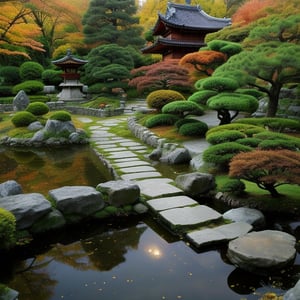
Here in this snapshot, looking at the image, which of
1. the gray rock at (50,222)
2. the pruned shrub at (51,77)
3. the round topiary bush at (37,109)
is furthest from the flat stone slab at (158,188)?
the pruned shrub at (51,77)

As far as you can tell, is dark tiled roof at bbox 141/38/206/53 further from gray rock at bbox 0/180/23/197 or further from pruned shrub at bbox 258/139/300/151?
gray rock at bbox 0/180/23/197

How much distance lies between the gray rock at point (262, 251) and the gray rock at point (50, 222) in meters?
2.74

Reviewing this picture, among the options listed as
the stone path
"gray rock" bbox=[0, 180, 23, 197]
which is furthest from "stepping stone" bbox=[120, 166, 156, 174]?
"gray rock" bbox=[0, 180, 23, 197]

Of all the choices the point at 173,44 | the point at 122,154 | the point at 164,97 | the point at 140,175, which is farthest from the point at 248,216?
the point at 173,44

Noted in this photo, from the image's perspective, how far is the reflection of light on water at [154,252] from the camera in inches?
172

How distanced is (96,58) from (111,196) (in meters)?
21.9

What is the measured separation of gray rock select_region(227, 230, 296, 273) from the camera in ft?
12.4

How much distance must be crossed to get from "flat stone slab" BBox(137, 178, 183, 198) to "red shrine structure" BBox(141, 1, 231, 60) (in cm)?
1548

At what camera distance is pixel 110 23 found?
32.3m

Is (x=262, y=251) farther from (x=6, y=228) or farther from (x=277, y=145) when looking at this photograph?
(x=6, y=228)

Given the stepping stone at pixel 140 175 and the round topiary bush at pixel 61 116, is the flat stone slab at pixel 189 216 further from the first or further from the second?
the round topiary bush at pixel 61 116

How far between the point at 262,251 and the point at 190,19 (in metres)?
Answer: 22.1

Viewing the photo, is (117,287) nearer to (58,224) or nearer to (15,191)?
(58,224)

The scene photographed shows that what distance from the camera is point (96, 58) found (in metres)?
25.4
